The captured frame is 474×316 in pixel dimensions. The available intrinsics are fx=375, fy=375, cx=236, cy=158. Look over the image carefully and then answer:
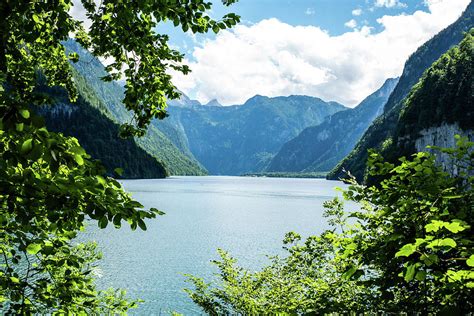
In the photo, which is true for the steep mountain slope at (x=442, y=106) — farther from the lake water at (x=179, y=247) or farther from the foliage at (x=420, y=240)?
the foliage at (x=420, y=240)

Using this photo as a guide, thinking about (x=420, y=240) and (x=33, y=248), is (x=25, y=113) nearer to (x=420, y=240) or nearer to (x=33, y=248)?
(x=33, y=248)

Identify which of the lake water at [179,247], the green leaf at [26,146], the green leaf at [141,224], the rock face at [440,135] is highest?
the rock face at [440,135]

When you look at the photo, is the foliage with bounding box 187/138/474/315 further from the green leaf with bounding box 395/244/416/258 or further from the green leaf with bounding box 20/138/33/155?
the green leaf with bounding box 20/138/33/155

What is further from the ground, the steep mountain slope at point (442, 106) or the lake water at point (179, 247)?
the steep mountain slope at point (442, 106)

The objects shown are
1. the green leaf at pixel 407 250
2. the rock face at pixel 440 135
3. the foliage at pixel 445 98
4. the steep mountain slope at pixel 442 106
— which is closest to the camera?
the green leaf at pixel 407 250

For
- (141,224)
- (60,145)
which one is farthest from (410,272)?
(60,145)

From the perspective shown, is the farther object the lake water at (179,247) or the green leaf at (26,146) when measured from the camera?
the lake water at (179,247)

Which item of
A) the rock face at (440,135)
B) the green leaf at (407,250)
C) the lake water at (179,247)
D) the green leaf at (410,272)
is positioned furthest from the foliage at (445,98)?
the green leaf at (407,250)

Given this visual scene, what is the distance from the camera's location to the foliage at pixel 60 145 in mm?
3408

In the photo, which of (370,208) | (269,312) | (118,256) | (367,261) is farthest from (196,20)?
(118,256)

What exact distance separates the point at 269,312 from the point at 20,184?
10607 millimetres

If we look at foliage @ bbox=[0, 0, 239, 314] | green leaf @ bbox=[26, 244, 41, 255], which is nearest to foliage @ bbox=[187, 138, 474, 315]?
foliage @ bbox=[0, 0, 239, 314]

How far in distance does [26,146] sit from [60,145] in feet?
1.06

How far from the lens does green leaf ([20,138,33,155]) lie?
9.14 feet
